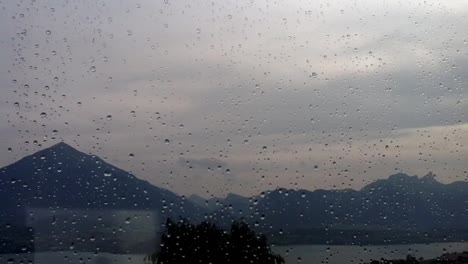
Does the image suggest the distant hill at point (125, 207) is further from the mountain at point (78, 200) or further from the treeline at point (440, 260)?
the treeline at point (440, 260)

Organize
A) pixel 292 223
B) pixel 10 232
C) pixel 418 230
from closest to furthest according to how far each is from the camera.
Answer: pixel 10 232
pixel 292 223
pixel 418 230

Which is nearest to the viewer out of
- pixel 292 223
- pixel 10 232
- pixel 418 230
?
pixel 10 232

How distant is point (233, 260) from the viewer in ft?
16.7

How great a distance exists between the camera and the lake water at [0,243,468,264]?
4.91 metres

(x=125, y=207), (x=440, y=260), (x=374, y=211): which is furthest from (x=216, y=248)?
(x=440, y=260)

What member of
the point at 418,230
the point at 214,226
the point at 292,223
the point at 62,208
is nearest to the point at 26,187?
the point at 62,208

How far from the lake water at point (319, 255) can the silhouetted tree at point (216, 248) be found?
10cm

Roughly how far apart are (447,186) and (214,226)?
1835mm

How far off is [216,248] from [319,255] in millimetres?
727

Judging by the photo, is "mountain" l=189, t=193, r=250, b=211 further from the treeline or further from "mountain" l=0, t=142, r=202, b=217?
the treeline

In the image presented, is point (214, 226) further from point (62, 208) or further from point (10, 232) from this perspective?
point (10, 232)

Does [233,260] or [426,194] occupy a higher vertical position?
[426,194]

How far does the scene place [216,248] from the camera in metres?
5.07

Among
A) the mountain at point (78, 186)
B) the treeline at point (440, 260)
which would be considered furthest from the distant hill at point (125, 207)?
the treeline at point (440, 260)
